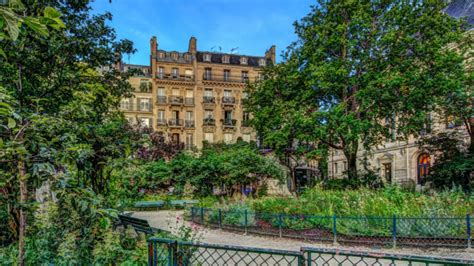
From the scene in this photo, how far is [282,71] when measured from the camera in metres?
18.4

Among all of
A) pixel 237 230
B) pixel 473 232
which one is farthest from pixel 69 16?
pixel 473 232

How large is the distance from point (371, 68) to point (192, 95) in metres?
29.5

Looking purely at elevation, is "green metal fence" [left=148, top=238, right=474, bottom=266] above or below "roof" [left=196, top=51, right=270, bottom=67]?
below

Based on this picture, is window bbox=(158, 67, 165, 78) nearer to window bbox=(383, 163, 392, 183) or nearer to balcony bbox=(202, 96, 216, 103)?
balcony bbox=(202, 96, 216, 103)

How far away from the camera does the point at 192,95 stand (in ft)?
137

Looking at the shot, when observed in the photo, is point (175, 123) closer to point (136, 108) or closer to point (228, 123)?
point (136, 108)

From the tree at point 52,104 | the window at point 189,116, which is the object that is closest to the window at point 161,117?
the window at point 189,116

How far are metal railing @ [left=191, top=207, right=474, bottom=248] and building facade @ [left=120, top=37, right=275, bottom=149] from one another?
30087 millimetres

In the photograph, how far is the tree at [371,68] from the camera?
14.2 metres

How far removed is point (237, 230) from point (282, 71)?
11.0 metres

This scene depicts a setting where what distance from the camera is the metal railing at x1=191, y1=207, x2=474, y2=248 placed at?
789 cm

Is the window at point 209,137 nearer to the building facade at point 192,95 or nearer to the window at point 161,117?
the building facade at point 192,95

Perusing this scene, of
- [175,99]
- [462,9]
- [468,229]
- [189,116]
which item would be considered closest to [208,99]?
[189,116]

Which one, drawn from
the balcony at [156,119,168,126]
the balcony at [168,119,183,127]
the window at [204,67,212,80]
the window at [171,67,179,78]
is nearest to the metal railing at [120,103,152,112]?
the balcony at [156,119,168,126]
